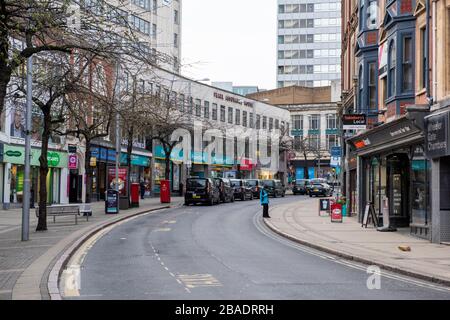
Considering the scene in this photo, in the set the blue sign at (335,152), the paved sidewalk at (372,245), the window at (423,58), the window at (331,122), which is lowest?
the paved sidewalk at (372,245)

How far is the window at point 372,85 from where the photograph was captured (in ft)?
90.6

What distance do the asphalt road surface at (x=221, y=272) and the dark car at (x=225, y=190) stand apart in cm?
2264

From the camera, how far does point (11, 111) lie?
115 feet

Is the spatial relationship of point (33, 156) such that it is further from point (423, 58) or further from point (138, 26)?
point (423, 58)

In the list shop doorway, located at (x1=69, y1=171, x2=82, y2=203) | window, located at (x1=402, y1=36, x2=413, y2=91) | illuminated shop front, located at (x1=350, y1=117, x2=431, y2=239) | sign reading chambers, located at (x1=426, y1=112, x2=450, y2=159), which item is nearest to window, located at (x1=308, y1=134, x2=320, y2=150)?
shop doorway, located at (x1=69, y1=171, x2=82, y2=203)

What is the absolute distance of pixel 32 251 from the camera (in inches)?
637

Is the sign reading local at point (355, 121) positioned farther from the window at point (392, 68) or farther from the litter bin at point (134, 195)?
the litter bin at point (134, 195)

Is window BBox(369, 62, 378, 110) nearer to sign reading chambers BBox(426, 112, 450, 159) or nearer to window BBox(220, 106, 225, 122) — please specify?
sign reading chambers BBox(426, 112, 450, 159)

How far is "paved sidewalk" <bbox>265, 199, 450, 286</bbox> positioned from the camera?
13805 millimetres

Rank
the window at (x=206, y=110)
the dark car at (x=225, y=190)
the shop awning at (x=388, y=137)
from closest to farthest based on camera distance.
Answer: the shop awning at (x=388, y=137) < the dark car at (x=225, y=190) < the window at (x=206, y=110)

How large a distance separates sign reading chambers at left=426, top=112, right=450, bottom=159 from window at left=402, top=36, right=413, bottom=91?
10.2 feet

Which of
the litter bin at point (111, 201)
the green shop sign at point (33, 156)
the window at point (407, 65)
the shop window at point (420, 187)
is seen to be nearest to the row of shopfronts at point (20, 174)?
the green shop sign at point (33, 156)

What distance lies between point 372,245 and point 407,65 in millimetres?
7230
